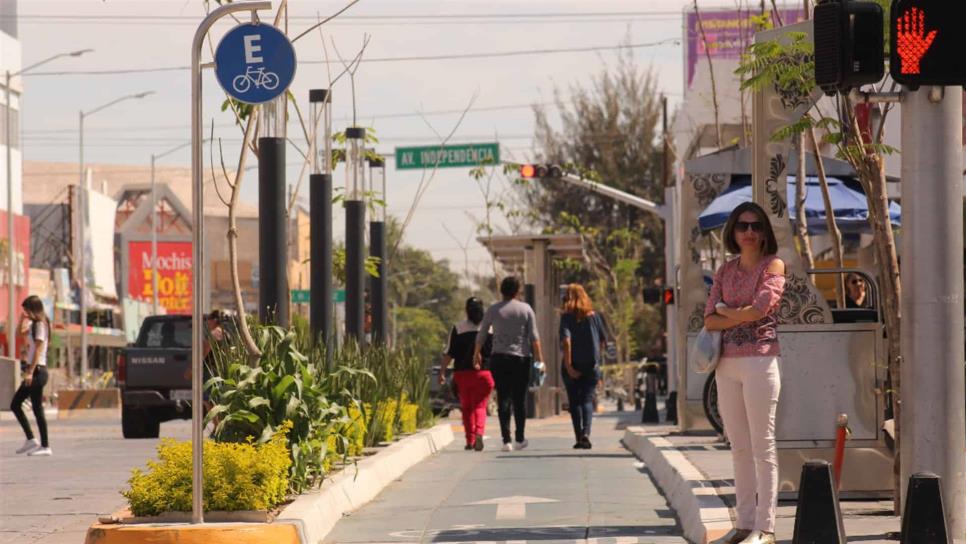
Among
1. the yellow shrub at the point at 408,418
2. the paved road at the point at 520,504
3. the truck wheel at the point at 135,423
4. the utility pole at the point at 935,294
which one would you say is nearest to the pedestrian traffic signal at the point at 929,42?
the utility pole at the point at 935,294

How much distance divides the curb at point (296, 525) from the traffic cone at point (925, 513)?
3169 mm

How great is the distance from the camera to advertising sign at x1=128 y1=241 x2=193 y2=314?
85812mm

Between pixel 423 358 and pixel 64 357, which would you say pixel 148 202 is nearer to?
pixel 64 357

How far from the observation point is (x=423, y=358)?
71.8ft

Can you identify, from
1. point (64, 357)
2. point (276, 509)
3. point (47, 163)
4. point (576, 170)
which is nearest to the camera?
point (276, 509)

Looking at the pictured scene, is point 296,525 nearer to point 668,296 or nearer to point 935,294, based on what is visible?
point 935,294

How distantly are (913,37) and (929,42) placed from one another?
0.26ft

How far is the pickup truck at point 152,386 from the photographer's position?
24.1m

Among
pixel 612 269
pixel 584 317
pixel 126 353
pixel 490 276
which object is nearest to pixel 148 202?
pixel 490 276

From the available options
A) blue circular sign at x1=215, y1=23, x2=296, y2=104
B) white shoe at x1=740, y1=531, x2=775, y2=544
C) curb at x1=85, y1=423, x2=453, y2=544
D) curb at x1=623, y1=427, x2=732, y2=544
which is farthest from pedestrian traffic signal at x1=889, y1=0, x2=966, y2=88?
curb at x1=85, y1=423, x2=453, y2=544

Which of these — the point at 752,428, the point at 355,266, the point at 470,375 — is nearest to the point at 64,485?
the point at 470,375

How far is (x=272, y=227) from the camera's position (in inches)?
493

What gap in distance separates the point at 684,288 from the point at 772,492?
9.03 metres

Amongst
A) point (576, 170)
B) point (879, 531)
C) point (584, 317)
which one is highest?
point (576, 170)
